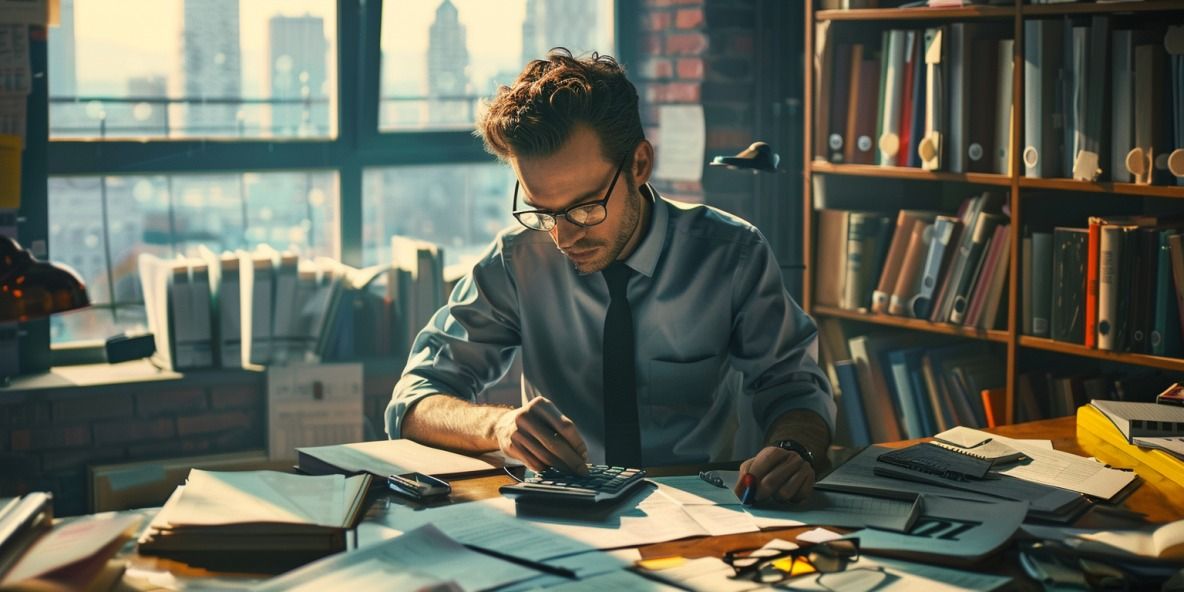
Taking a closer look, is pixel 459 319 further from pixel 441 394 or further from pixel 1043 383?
pixel 1043 383

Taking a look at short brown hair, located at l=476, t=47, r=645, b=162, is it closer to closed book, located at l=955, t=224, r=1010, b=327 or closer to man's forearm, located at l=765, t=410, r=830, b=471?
man's forearm, located at l=765, t=410, r=830, b=471

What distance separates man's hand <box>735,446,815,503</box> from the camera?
5.98 feet

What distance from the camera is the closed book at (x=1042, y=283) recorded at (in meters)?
3.06

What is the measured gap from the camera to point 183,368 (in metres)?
3.37

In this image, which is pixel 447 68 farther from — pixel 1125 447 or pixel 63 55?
pixel 1125 447

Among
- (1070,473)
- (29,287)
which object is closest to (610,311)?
(1070,473)

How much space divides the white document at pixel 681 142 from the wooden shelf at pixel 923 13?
0.56 meters

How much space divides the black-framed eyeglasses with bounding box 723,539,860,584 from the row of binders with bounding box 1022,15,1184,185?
1.61 metres

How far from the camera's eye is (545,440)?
1.90 meters

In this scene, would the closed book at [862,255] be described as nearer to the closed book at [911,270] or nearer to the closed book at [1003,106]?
the closed book at [911,270]

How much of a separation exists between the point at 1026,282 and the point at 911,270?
1.07ft

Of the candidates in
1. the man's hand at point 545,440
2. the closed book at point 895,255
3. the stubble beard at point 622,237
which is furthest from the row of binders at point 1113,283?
the man's hand at point 545,440

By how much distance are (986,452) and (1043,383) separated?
3.99 ft

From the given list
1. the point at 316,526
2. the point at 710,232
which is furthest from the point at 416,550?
the point at 710,232
